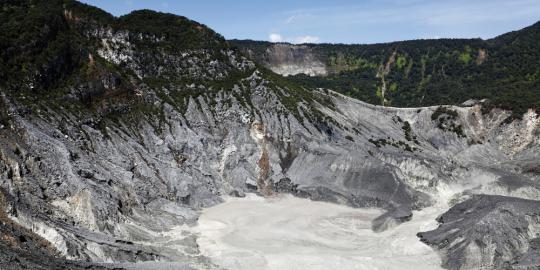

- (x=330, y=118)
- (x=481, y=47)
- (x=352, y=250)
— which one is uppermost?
(x=481, y=47)

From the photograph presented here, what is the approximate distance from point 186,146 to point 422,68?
10065 centimetres

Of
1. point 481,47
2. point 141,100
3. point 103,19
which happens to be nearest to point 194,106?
point 141,100

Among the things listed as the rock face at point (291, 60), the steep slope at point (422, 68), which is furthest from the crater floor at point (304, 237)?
the rock face at point (291, 60)

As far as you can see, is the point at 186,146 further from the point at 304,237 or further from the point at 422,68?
the point at 422,68

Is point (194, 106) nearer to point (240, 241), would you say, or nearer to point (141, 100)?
point (141, 100)

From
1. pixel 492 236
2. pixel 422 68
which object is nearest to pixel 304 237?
pixel 492 236

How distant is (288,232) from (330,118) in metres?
32.2

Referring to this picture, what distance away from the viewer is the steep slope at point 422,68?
124 m

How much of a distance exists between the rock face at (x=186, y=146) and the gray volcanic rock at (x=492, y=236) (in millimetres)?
7608

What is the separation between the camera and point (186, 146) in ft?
252

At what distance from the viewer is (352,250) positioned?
5419cm

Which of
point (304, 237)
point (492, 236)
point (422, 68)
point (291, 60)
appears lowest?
point (304, 237)

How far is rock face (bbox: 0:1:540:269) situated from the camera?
53.8 metres

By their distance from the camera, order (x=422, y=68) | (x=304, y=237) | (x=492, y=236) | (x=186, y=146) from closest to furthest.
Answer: (x=492, y=236) < (x=304, y=237) < (x=186, y=146) < (x=422, y=68)
